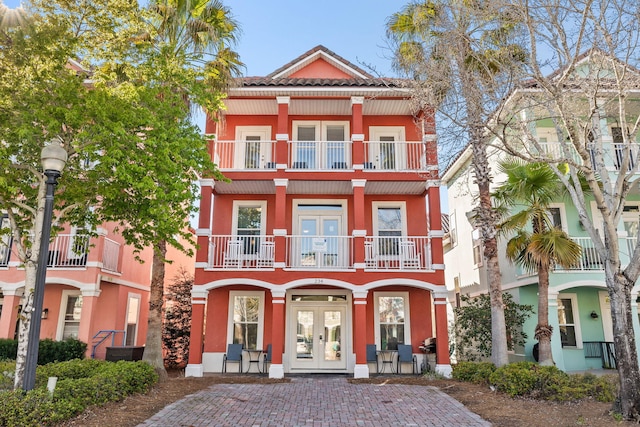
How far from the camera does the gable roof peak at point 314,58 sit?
16.8 meters

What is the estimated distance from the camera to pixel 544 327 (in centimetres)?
1187

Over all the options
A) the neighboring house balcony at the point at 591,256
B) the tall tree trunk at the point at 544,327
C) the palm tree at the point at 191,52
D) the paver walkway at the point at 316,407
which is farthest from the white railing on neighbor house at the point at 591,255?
the palm tree at the point at 191,52

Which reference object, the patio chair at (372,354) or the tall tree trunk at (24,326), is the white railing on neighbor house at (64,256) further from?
the patio chair at (372,354)

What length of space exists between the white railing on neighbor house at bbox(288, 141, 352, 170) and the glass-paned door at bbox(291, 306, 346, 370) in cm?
516

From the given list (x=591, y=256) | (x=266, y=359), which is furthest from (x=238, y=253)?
(x=591, y=256)

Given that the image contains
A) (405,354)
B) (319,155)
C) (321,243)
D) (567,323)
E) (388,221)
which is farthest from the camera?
(388,221)

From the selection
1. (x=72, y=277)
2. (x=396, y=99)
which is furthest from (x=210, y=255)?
(x=396, y=99)

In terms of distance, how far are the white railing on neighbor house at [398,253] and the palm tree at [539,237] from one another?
2.71 m

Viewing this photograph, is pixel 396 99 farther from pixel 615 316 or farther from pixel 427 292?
pixel 615 316

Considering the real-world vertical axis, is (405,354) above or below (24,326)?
below

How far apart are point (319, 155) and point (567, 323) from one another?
35.4 feet

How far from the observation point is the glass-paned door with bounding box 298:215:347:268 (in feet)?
48.6

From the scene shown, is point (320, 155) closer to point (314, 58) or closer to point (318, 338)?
point (314, 58)

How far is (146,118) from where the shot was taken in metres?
9.03
